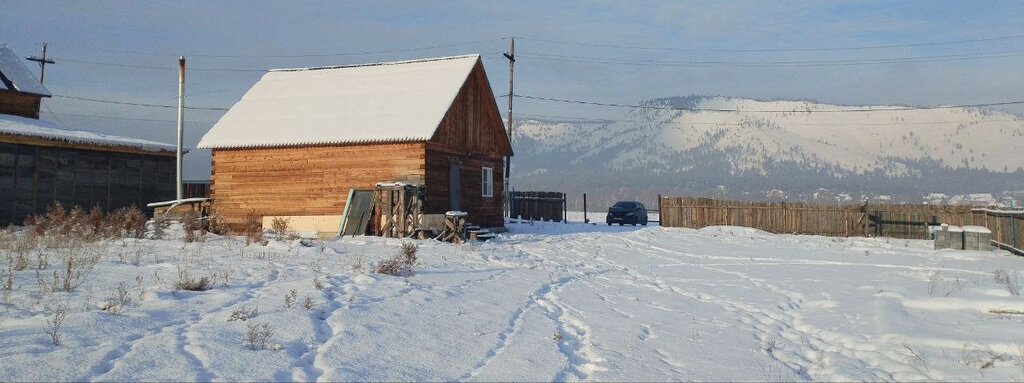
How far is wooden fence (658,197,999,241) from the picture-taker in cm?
2986

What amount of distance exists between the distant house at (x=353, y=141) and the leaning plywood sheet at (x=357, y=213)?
1.96 ft

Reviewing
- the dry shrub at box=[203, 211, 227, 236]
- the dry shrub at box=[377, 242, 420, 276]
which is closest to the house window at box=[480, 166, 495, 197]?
the dry shrub at box=[203, 211, 227, 236]

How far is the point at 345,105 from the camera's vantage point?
24.8 metres

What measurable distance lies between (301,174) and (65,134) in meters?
9.57

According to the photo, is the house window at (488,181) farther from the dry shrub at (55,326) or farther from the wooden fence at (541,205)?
the dry shrub at (55,326)

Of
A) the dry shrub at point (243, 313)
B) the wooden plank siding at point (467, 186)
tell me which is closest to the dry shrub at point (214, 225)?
the wooden plank siding at point (467, 186)

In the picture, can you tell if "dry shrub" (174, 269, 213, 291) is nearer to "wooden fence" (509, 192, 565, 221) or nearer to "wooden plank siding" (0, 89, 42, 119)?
"wooden plank siding" (0, 89, 42, 119)

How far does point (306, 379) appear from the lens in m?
5.11

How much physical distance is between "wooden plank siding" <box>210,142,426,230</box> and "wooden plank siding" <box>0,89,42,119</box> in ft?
38.8

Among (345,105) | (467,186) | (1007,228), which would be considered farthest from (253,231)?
(1007,228)

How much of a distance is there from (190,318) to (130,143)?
23.5 m

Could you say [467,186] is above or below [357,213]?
above

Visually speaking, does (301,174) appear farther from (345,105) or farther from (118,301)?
(118,301)

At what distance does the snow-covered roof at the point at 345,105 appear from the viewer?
22.6 meters
